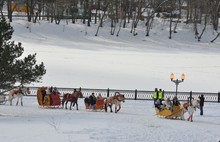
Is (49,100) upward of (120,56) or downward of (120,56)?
upward

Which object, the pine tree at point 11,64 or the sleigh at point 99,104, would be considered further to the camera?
the sleigh at point 99,104

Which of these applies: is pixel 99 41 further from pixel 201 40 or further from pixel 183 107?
pixel 183 107

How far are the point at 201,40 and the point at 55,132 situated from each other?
65111 millimetres

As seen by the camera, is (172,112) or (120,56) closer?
(172,112)

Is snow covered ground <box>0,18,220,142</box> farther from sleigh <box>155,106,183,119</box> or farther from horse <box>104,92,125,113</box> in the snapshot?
horse <box>104,92,125,113</box>

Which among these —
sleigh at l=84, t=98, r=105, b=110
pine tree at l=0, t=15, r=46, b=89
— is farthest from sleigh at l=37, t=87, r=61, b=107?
pine tree at l=0, t=15, r=46, b=89

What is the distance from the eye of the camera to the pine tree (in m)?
23.1

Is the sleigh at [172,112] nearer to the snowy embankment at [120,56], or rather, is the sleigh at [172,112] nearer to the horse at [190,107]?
the horse at [190,107]

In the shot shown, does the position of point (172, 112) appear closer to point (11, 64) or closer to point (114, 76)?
point (11, 64)

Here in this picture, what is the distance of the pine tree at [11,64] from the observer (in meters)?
23.1

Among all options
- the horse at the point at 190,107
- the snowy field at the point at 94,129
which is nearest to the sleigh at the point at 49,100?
the snowy field at the point at 94,129

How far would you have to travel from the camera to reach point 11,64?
2348cm

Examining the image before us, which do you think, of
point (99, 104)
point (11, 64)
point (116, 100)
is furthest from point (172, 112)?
point (11, 64)

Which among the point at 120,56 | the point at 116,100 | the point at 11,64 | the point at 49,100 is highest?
the point at 11,64
